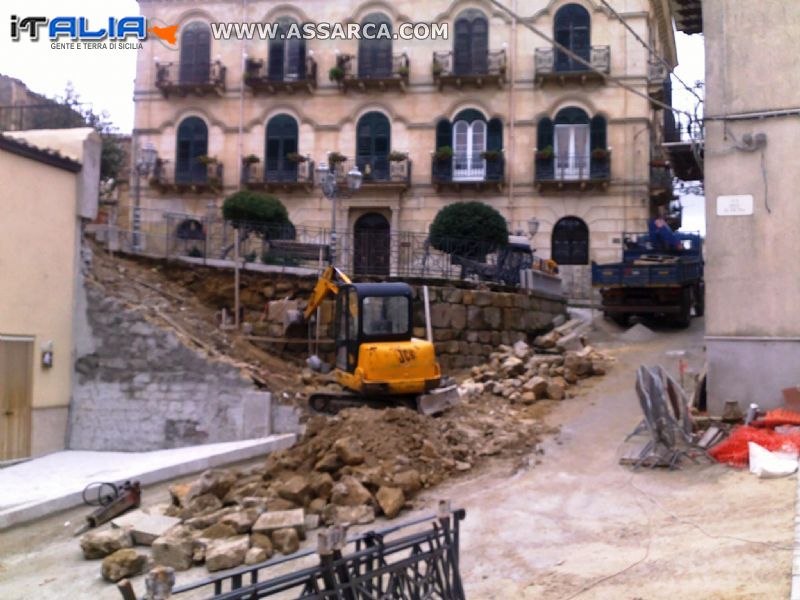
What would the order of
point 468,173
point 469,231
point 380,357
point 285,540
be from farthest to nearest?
point 468,173 → point 469,231 → point 380,357 → point 285,540

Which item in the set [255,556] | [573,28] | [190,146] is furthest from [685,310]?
[190,146]

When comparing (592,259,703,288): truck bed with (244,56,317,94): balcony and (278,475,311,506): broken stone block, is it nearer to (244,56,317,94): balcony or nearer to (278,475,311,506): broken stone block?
(278,475,311,506): broken stone block

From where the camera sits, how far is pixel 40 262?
16.6 meters

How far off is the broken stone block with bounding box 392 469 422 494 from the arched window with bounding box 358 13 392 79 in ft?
77.0

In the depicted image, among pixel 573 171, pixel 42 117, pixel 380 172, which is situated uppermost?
pixel 42 117

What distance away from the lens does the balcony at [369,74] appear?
32.2 metres

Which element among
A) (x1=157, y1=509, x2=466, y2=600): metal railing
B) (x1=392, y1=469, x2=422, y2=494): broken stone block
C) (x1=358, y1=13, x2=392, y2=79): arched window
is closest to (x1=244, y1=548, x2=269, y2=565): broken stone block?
(x1=392, y1=469, x2=422, y2=494): broken stone block

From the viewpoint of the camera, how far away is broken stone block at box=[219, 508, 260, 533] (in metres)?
10.4

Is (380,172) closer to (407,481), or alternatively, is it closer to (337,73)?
(337,73)

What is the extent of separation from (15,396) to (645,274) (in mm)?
14703

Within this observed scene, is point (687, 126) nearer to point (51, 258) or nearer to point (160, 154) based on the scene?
point (51, 258)

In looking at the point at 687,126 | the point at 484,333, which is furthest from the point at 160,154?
the point at 687,126

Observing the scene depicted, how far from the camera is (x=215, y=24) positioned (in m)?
33.8

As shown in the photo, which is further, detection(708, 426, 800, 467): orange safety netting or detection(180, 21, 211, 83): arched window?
detection(180, 21, 211, 83): arched window
